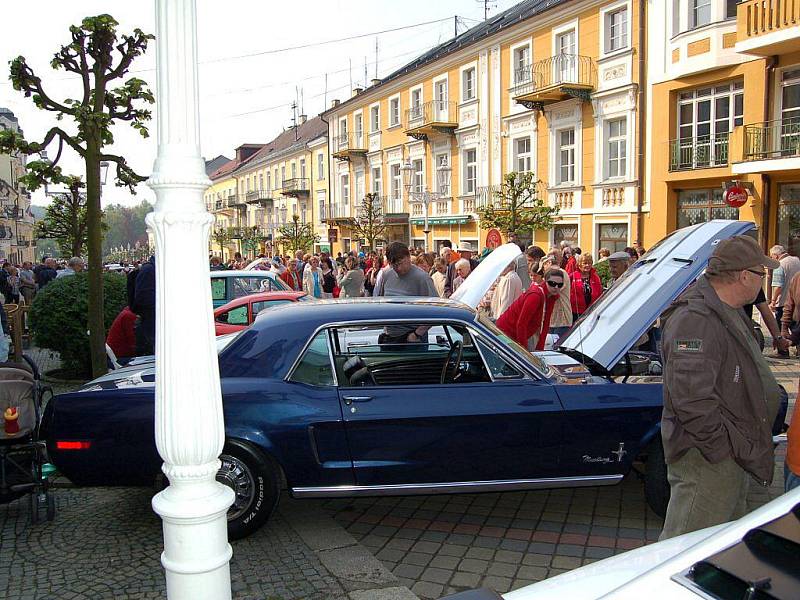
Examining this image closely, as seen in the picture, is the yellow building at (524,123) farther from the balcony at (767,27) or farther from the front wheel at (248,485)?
the front wheel at (248,485)

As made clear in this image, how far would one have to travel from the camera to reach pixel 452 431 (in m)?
4.68

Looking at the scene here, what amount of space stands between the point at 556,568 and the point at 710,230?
304cm

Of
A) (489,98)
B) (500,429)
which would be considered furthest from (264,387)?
(489,98)

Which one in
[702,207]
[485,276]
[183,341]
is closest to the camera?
[183,341]

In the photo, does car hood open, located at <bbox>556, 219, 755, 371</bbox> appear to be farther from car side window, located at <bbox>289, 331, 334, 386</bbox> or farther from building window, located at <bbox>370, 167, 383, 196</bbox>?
building window, located at <bbox>370, 167, 383, 196</bbox>

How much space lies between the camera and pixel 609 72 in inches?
866

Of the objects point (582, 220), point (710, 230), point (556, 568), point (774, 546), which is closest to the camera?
point (774, 546)

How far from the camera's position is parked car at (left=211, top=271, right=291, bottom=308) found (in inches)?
446

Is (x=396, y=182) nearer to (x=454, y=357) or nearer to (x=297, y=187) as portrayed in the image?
(x=297, y=187)

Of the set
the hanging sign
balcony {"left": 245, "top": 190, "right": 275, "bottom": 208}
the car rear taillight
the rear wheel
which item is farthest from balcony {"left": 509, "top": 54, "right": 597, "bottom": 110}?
balcony {"left": 245, "top": 190, "right": 275, "bottom": 208}

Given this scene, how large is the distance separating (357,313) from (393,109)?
3331 cm

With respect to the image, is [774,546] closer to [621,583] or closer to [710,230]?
[621,583]

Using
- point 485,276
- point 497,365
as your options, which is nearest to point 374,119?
point 485,276

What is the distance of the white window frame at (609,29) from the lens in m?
21.2
